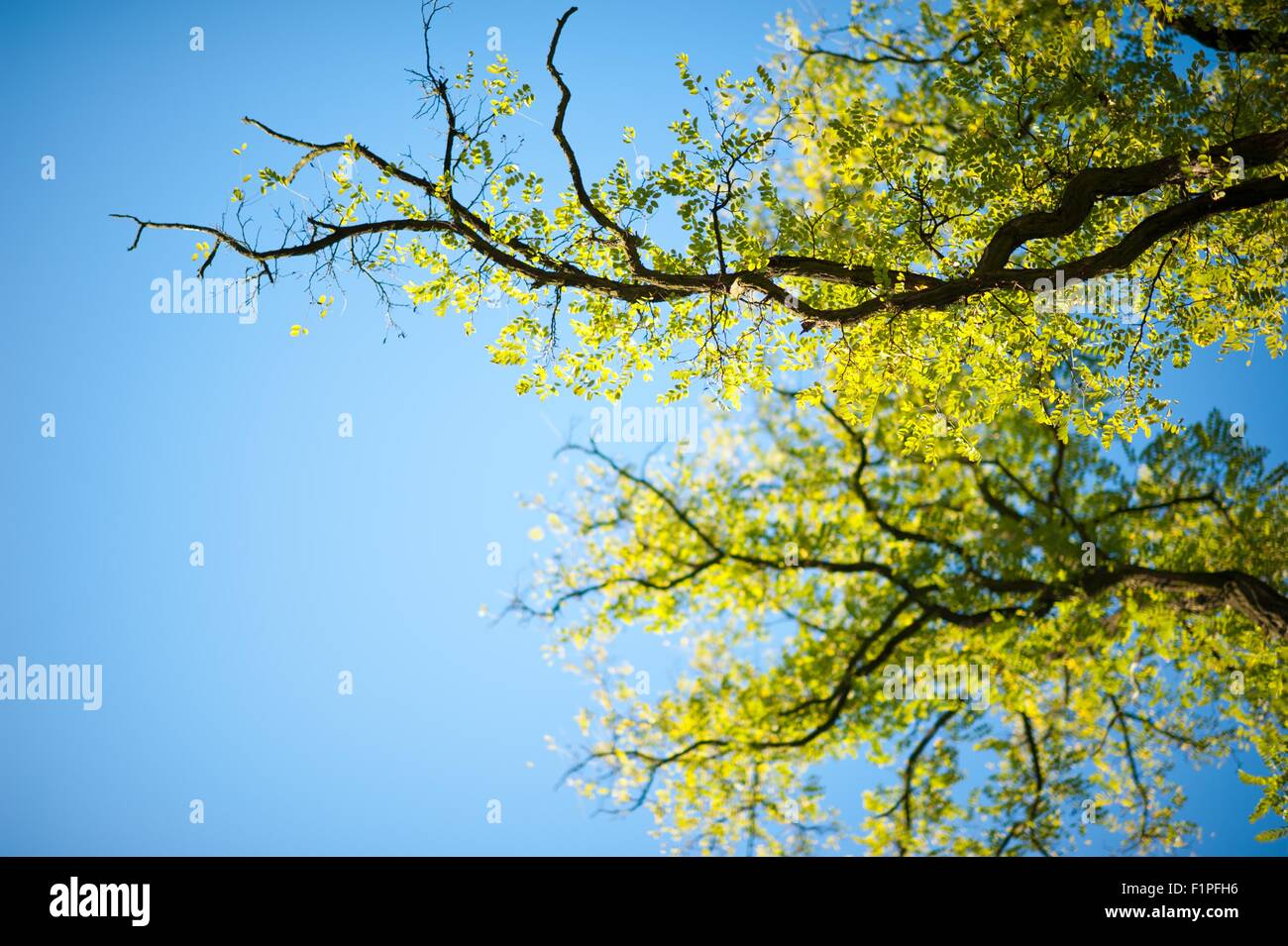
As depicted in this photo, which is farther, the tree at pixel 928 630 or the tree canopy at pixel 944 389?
the tree at pixel 928 630

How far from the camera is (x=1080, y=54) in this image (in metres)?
8.77

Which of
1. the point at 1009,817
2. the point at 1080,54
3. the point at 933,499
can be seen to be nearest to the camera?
the point at 1080,54

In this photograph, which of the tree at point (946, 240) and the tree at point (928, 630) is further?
the tree at point (928, 630)

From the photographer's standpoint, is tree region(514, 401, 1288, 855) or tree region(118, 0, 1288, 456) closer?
tree region(118, 0, 1288, 456)

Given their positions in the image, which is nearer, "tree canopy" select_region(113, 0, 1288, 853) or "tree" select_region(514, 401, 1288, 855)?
"tree canopy" select_region(113, 0, 1288, 853)

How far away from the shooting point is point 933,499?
15.0 metres

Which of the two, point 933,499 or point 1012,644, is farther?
point 933,499

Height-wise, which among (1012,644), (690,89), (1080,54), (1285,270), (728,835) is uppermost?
(1080,54)

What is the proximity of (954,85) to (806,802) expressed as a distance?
10800 millimetres
